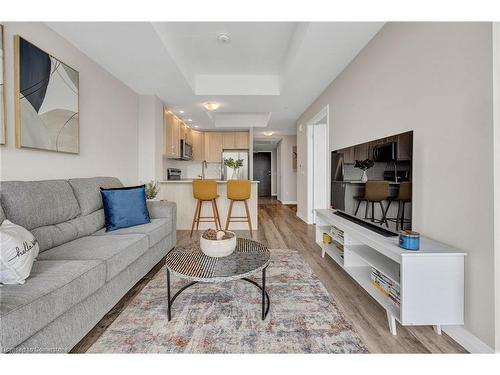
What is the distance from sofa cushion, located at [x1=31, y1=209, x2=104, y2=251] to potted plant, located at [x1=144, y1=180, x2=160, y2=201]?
1.37 meters

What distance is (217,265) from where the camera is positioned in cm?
159

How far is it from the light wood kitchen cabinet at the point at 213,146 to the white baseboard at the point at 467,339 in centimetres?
593

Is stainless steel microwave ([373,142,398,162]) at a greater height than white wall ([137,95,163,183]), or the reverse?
white wall ([137,95,163,183])

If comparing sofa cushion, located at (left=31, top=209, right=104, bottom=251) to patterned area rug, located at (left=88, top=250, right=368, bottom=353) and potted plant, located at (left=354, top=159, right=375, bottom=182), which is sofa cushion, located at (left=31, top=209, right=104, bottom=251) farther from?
potted plant, located at (left=354, top=159, right=375, bottom=182)

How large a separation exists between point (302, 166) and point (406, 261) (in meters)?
4.19

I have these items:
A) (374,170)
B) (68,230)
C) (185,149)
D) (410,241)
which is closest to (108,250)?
(68,230)

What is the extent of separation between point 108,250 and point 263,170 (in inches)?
366

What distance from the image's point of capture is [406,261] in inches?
53.6

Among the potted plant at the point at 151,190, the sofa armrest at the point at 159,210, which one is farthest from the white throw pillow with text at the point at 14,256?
the potted plant at the point at 151,190

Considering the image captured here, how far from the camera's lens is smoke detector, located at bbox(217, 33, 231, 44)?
2.77 m

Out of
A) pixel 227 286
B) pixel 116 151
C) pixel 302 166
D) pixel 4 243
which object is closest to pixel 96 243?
pixel 4 243

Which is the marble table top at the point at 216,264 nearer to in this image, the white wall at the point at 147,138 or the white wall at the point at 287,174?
the white wall at the point at 147,138

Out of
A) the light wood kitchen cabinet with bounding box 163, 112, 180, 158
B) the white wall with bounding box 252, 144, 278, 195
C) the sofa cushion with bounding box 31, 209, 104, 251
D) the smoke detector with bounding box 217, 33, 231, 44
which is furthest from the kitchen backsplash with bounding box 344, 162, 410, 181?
the white wall with bounding box 252, 144, 278, 195
